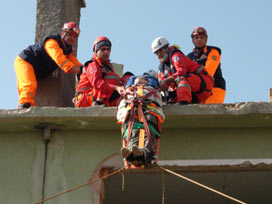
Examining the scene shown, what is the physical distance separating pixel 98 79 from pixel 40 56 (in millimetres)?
1247

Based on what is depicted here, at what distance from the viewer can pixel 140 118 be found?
21.3ft

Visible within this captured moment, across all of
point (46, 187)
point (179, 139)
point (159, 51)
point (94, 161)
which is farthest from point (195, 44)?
point (46, 187)

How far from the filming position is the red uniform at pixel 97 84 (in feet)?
26.2

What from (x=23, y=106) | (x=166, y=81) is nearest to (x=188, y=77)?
(x=166, y=81)

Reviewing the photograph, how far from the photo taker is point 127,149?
5977 millimetres

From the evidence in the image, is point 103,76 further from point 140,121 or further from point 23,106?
point 140,121

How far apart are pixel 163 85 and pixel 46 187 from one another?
2.03 meters

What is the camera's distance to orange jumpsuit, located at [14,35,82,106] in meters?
8.40

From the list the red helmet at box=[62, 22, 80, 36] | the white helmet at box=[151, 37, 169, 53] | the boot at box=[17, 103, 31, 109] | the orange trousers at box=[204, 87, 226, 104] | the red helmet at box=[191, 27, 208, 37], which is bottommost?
the boot at box=[17, 103, 31, 109]

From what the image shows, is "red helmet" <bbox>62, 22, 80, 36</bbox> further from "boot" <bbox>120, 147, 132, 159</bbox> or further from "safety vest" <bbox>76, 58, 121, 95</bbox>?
"boot" <bbox>120, 147, 132, 159</bbox>

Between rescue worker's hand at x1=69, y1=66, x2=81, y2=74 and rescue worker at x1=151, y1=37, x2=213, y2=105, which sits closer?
rescue worker at x1=151, y1=37, x2=213, y2=105

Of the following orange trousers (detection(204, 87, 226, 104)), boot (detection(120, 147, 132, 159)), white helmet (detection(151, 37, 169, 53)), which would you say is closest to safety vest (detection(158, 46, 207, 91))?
white helmet (detection(151, 37, 169, 53))

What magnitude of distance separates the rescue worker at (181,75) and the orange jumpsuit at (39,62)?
4.24ft

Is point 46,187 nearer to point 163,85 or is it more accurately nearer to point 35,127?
point 35,127
